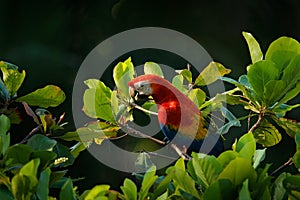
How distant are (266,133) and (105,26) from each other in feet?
7.10

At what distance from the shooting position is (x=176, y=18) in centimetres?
325

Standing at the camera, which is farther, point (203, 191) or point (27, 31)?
point (27, 31)

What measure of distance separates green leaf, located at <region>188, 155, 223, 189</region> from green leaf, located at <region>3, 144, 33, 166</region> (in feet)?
0.64

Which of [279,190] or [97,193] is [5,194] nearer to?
[97,193]

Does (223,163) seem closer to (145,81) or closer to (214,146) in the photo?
(145,81)

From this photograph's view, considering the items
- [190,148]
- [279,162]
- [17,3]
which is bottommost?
[279,162]

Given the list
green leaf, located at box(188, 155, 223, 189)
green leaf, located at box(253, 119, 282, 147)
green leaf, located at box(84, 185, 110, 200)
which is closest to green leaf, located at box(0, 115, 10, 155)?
green leaf, located at box(84, 185, 110, 200)

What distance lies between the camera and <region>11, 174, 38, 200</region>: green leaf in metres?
0.68

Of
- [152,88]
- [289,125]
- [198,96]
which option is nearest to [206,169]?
[289,125]

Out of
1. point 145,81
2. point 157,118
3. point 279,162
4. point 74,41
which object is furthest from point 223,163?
point 74,41

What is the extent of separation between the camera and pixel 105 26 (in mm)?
3119

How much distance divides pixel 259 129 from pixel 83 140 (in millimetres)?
295

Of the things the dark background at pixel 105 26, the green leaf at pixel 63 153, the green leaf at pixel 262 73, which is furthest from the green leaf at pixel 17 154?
the dark background at pixel 105 26

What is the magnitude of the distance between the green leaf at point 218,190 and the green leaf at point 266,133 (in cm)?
35
